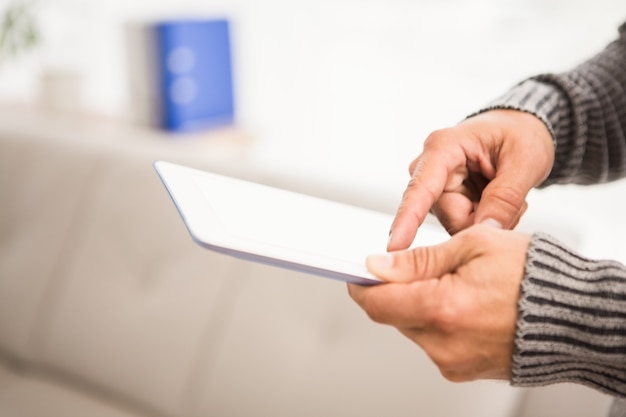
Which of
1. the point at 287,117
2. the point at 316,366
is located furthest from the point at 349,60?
the point at 316,366

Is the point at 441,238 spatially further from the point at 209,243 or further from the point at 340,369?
the point at 340,369

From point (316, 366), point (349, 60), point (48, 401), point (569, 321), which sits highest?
point (349, 60)

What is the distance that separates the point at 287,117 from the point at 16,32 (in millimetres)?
1167

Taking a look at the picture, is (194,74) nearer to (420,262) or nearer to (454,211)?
(454,211)

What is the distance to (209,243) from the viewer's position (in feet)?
1.81

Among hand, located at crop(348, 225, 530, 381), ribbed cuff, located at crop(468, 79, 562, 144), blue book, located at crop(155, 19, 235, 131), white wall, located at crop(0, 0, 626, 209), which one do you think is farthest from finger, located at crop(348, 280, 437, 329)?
blue book, located at crop(155, 19, 235, 131)

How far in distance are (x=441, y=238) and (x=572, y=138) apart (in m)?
0.29

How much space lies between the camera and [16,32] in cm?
245

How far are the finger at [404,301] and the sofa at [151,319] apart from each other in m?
0.61

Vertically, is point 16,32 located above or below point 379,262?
above

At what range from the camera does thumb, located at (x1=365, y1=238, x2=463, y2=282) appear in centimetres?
62

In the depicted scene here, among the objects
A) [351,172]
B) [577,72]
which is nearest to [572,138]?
[577,72]

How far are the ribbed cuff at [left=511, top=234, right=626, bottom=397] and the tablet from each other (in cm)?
15

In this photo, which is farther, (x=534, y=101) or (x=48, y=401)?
(x=48, y=401)
